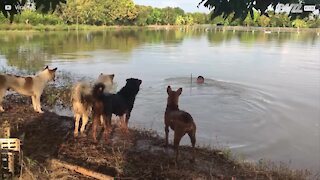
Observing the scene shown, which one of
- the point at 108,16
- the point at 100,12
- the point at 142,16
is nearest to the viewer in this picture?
the point at 100,12

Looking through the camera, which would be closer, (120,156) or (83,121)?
(120,156)

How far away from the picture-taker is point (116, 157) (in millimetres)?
5727

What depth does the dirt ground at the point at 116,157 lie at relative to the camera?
523 centimetres

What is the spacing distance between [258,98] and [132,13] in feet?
303

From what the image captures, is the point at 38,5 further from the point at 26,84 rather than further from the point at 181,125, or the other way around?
the point at 181,125

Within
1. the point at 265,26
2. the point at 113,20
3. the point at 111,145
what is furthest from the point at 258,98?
the point at 265,26

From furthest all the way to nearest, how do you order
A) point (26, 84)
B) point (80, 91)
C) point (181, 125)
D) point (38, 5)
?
point (26, 84) < point (80, 91) < point (38, 5) < point (181, 125)

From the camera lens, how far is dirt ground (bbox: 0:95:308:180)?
5.23 metres

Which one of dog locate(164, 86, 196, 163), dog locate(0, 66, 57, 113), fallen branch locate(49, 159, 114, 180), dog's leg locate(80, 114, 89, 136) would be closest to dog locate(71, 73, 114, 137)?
dog's leg locate(80, 114, 89, 136)

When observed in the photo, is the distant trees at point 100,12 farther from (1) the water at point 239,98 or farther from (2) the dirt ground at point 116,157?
(2) the dirt ground at point 116,157

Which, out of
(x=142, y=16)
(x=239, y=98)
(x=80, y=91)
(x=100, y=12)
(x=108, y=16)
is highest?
(x=142, y=16)

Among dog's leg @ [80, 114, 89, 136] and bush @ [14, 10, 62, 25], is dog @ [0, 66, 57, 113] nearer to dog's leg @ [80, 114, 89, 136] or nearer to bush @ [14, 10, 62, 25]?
dog's leg @ [80, 114, 89, 136]

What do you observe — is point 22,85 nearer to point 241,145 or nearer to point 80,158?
point 80,158

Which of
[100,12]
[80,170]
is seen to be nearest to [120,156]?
[80,170]
